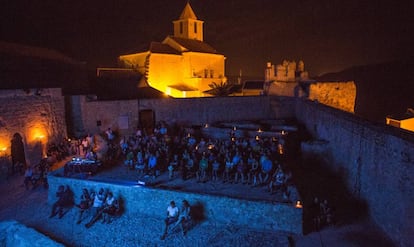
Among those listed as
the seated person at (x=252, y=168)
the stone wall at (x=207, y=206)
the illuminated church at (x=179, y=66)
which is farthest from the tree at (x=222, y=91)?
the stone wall at (x=207, y=206)

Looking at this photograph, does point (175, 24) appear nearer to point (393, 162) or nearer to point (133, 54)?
point (133, 54)

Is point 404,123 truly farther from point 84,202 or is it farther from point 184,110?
point 84,202

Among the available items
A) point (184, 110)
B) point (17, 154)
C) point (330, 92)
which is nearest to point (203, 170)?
point (184, 110)

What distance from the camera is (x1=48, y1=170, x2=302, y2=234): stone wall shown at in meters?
8.69

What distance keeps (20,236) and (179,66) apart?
23.5 metres

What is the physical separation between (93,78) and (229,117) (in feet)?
35.8

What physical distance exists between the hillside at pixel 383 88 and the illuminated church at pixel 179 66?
25.1 meters

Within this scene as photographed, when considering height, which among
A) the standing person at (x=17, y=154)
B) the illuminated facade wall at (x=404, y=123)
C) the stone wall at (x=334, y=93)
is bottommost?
the standing person at (x=17, y=154)

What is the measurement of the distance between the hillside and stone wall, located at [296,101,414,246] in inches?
1405

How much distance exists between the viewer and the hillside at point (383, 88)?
45062 mm

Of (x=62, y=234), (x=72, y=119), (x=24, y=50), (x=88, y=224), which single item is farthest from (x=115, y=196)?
(x=24, y=50)

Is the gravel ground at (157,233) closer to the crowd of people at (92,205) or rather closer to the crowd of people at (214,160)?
the crowd of people at (92,205)

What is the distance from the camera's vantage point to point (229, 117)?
1962 cm

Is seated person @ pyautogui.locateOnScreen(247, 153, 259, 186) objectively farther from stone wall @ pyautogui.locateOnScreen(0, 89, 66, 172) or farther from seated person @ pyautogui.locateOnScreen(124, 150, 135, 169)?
stone wall @ pyautogui.locateOnScreen(0, 89, 66, 172)
